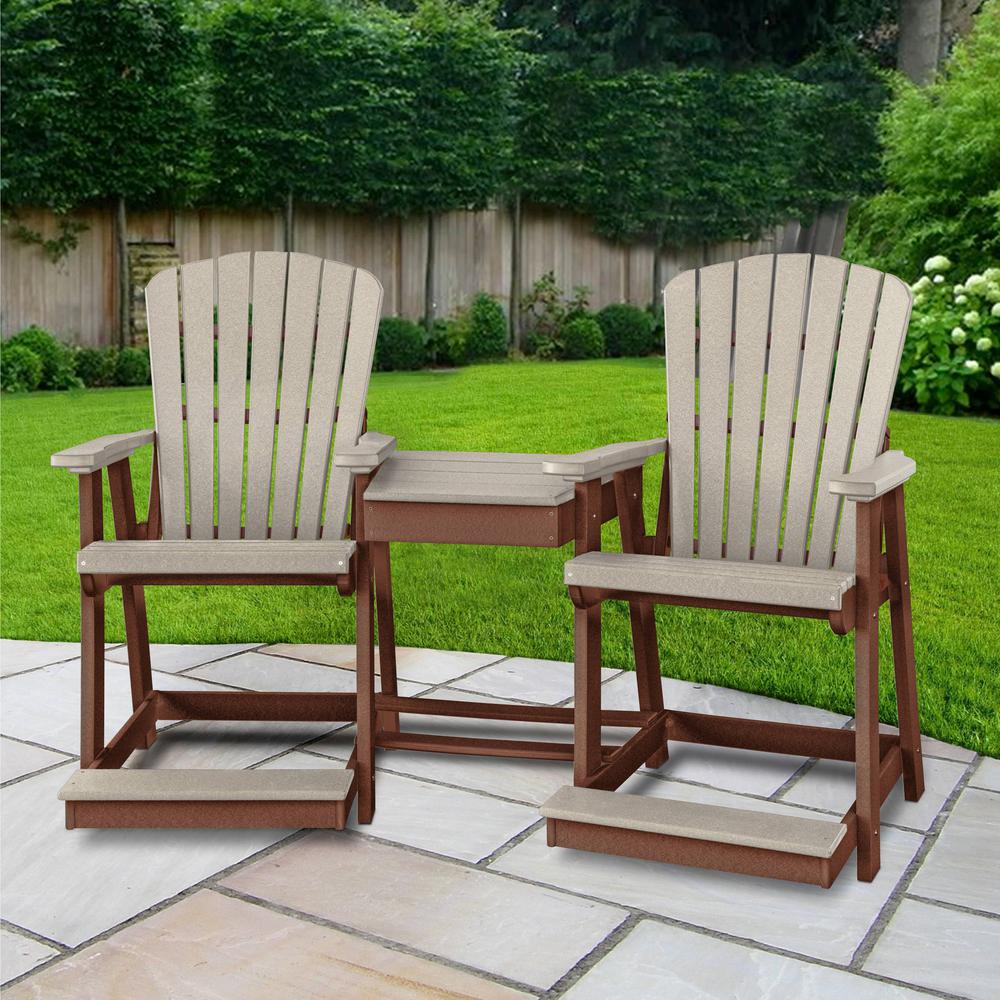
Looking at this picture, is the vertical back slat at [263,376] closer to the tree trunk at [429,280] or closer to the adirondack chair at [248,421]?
the adirondack chair at [248,421]

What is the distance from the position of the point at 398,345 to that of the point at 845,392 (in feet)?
28.1

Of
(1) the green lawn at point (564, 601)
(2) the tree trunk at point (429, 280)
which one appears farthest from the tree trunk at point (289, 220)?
(1) the green lawn at point (564, 601)

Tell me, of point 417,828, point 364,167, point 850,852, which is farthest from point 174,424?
point 364,167

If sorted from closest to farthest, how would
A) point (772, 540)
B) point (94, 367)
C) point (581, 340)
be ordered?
point (772, 540) < point (94, 367) < point (581, 340)

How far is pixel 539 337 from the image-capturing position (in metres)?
12.2

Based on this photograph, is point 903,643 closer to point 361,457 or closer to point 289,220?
point 361,457

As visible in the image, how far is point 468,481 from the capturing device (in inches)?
102

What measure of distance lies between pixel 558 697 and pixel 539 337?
9.20m

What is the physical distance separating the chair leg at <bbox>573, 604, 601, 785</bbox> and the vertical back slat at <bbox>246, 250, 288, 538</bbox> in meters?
0.89

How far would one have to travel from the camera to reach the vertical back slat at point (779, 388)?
271 cm

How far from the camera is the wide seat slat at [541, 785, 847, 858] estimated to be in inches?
87.6

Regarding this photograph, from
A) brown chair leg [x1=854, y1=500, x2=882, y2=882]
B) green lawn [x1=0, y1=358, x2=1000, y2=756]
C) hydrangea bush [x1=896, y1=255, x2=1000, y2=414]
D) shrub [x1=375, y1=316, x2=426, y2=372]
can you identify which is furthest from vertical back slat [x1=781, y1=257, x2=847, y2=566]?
shrub [x1=375, y1=316, x2=426, y2=372]

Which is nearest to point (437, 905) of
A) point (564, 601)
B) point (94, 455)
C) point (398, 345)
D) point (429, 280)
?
point (94, 455)

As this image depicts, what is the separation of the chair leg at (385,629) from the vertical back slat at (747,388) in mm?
737
